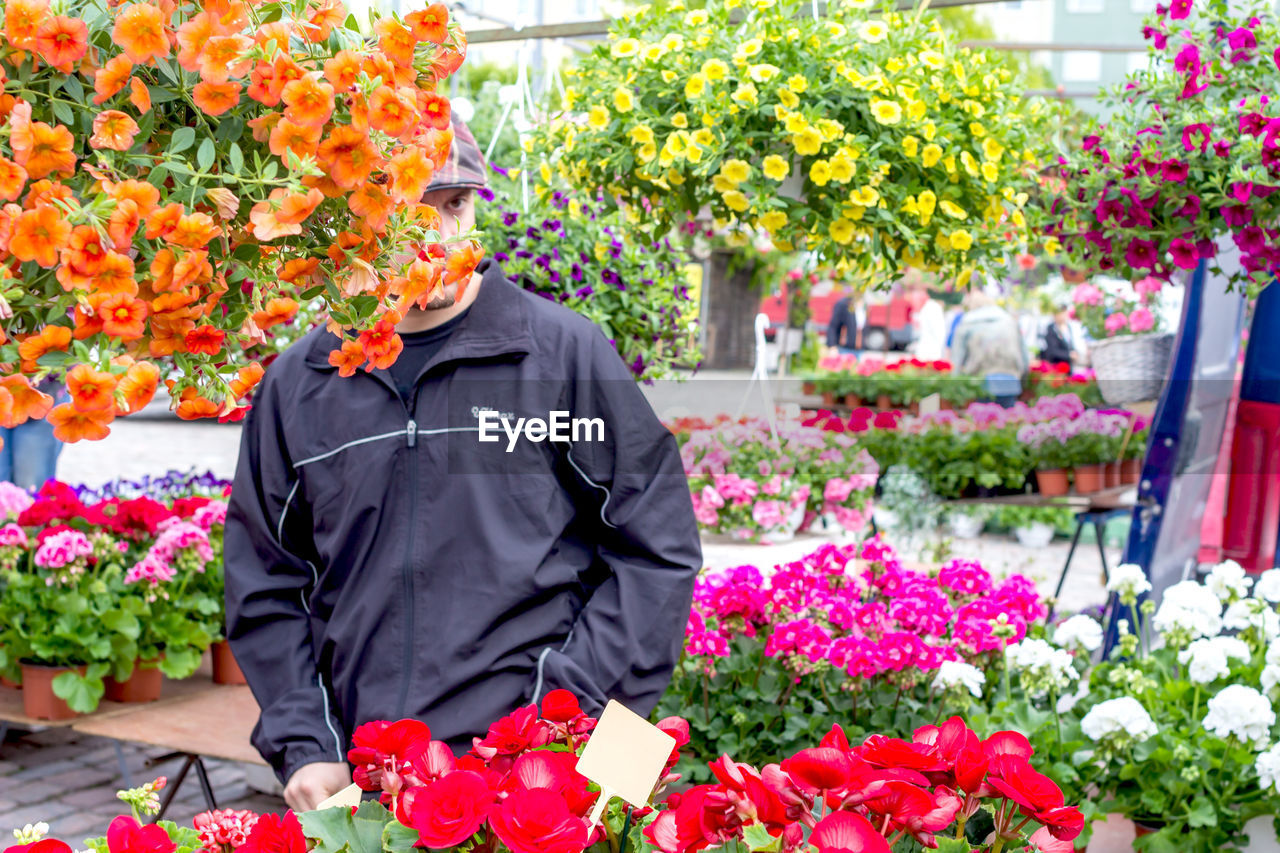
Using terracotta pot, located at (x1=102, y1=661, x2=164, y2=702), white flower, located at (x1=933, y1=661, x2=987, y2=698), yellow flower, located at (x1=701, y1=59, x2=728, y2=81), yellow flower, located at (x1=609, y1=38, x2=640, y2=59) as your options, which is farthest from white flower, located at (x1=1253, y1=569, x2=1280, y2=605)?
terracotta pot, located at (x1=102, y1=661, x2=164, y2=702)

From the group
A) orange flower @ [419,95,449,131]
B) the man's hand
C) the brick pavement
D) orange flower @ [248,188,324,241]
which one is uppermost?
orange flower @ [419,95,449,131]

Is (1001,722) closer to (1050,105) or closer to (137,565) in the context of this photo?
(1050,105)

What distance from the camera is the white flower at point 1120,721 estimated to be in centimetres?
202

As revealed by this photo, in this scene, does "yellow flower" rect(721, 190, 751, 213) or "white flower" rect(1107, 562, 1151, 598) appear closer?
"yellow flower" rect(721, 190, 751, 213)

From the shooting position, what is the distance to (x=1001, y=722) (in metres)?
2.22

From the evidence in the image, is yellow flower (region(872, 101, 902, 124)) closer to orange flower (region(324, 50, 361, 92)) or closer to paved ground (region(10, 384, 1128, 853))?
paved ground (region(10, 384, 1128, 853))

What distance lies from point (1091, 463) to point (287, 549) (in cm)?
384

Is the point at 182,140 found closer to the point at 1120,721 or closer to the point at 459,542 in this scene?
the point at 459,542

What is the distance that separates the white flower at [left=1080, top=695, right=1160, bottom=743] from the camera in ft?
6.61

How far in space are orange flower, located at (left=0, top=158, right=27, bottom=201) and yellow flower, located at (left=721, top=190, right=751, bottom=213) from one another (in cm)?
162

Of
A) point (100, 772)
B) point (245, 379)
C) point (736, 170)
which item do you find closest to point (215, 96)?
point (245, 379)

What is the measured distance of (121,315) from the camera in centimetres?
80

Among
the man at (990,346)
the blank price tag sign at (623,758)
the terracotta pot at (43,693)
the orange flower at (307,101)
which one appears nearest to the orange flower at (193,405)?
the orange flower at (307,101)

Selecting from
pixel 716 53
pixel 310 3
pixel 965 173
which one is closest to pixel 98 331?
pixel 310 3
